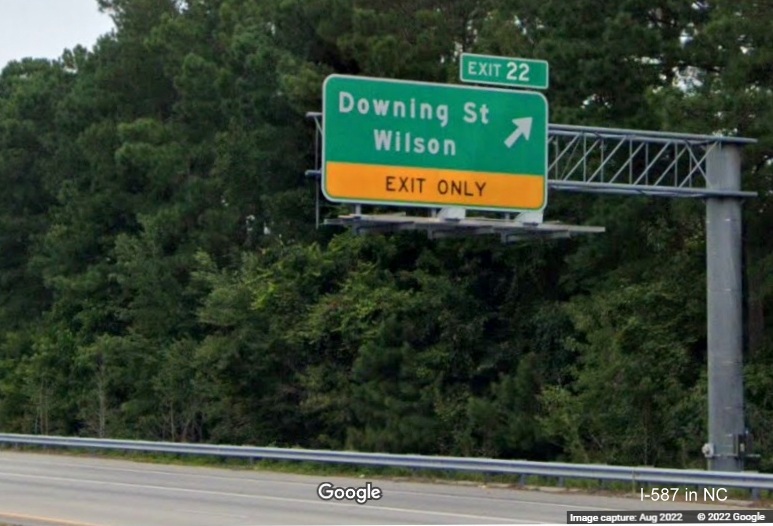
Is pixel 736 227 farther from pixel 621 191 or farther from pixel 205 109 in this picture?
pixel 205 109

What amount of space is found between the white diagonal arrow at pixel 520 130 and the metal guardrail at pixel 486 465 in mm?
6102

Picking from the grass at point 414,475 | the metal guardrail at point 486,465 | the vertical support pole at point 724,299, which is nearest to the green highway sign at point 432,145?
the vertical support pole at point 724,299

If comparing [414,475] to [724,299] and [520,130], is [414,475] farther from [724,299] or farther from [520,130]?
[520,130]

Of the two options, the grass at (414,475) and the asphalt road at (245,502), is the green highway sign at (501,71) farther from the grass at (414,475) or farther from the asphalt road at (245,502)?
the grass at (414,475)

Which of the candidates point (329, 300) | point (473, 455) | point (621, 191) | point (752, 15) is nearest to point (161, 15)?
point (329, 300)

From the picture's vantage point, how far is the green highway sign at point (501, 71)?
23.4 meters

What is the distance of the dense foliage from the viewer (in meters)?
35.2

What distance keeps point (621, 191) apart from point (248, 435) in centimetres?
2578

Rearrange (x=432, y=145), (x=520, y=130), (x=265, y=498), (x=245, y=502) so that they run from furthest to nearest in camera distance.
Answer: (x=265, y=498), (x=245, y=502), (x=520, y=130), (x=432, y=145)

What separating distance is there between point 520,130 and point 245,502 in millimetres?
7727

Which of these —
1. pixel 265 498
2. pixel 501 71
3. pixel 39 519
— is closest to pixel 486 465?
pixel 265 498

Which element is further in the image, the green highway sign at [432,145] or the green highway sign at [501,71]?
the green highway sign at [501,71]

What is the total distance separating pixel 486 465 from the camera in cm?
2866

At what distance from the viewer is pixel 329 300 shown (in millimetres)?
45312
